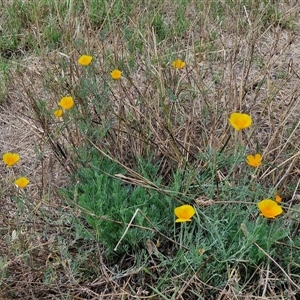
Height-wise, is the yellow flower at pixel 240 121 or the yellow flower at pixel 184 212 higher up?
the yellow flower at pixel 240 121

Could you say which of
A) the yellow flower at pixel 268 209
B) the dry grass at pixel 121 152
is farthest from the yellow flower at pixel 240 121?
the dry grass at pixel 121 152

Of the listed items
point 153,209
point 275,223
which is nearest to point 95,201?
point 153,209

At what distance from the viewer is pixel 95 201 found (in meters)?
1.90

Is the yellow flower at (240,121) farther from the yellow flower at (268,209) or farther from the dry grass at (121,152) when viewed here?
the dry grass at (121,152)

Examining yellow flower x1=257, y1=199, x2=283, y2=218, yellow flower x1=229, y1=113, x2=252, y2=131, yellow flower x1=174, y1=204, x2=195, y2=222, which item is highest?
yellow flower x1=229, y1=113, x2=252, y2=131

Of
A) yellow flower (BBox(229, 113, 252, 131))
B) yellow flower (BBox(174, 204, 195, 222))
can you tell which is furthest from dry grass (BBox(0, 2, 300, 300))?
yellow flower (BBox(229, 113, 252, 131))

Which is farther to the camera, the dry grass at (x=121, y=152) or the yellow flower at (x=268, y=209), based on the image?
the dry grass at (x=121, y=152)

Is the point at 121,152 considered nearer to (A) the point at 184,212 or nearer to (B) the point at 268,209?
(A) the point at 184,212

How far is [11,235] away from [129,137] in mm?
568

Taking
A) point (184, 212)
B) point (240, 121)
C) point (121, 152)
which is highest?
point (240, 121)

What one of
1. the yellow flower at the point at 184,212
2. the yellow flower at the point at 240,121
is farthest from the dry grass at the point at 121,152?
the yellow flower at the point at 240,121

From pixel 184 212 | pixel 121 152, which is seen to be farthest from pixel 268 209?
pixel 121 152

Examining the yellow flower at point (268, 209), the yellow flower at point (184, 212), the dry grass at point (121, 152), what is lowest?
the dry grass at point (121, 152)

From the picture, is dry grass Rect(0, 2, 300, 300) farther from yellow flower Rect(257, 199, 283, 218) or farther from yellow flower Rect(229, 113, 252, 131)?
yellow flower Rect(229, 113, 252, 131)
